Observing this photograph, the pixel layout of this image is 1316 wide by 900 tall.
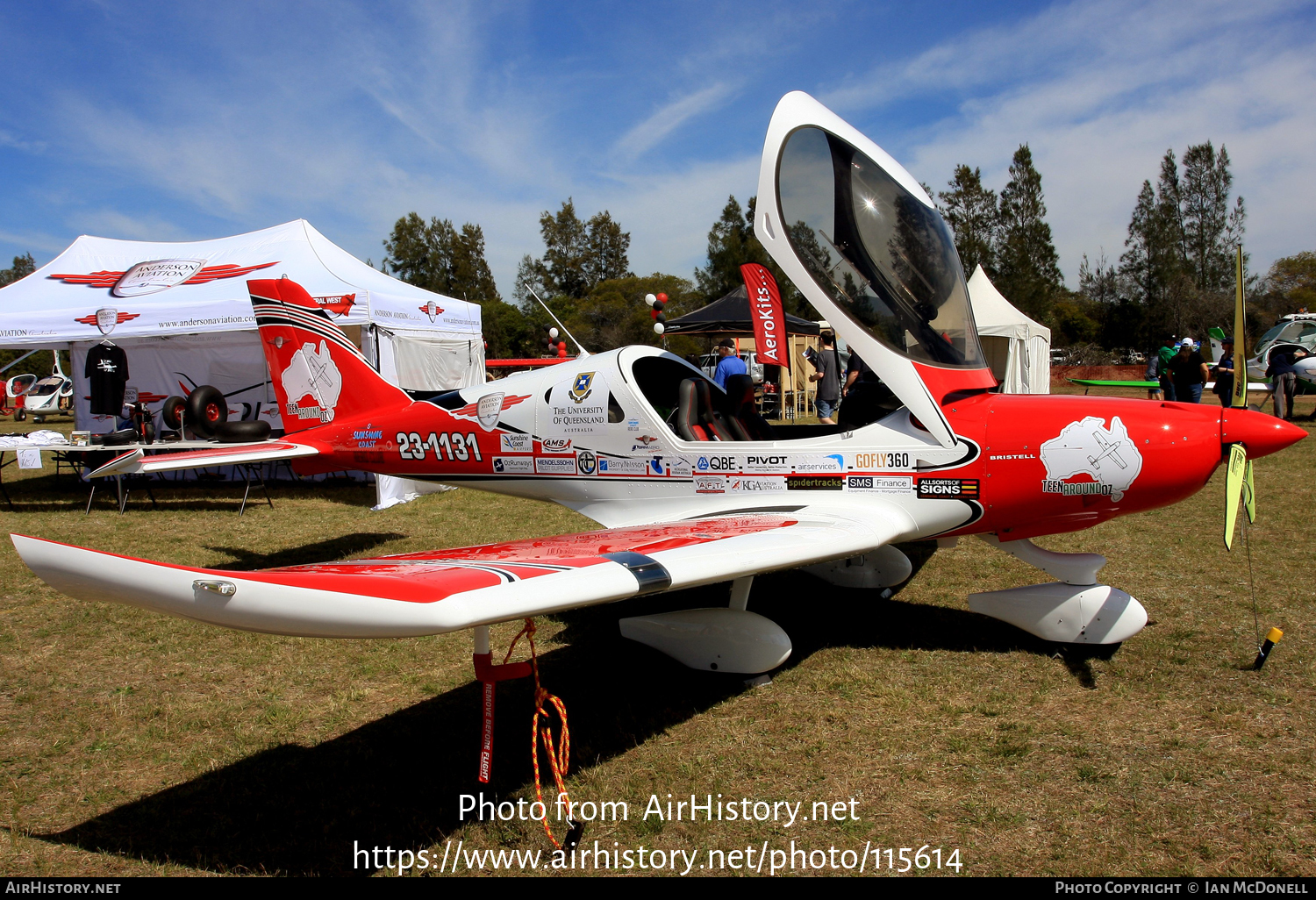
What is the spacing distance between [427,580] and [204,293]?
33.8 feet

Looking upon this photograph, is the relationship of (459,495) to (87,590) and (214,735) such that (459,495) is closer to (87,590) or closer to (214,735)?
(214,735)

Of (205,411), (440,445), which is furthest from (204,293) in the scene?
(440,445)

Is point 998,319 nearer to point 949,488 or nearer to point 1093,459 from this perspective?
point 1093,459

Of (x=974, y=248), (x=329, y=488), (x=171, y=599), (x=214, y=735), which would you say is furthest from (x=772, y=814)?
(x=974, y=248)

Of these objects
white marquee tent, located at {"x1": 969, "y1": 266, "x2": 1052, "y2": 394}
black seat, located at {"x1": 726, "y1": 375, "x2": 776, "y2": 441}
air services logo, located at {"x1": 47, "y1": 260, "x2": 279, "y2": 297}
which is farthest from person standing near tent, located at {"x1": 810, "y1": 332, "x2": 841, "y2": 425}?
air services logo, located at {"x1": 47, "y1": 260, "x2": 279, "y2": 297}

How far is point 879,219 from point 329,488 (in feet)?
30.2

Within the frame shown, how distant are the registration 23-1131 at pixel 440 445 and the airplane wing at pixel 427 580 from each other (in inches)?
80.9

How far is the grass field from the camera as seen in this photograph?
8.60 ft

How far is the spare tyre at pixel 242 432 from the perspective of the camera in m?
9.42

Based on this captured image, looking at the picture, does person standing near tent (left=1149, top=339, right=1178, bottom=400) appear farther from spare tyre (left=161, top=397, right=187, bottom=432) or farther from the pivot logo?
spare tyre (left=161, top=397, right=187, bottom=432)

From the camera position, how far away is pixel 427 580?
2277 millimetres

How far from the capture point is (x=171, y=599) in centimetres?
191

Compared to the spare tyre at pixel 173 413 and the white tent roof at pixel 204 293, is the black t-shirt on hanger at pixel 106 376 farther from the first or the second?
the spare tyre at pixel 173 413

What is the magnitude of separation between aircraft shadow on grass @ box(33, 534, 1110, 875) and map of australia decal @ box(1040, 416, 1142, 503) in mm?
1040
